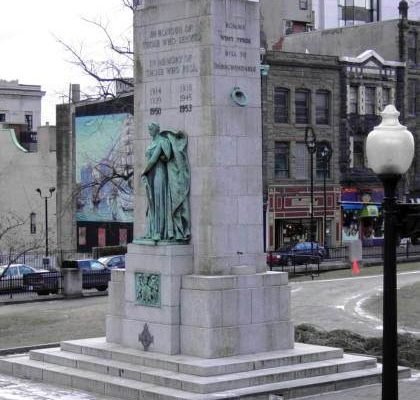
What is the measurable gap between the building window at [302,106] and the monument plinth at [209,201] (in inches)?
1654

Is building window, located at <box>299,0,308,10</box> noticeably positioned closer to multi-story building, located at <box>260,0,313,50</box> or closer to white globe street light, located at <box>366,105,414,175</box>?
multi-story building, located at <box>260,0,313,50</box>

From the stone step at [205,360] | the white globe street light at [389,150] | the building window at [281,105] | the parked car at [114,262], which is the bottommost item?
the stone step at [205,360]

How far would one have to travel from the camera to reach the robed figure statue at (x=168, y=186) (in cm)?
1741

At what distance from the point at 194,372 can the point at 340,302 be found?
1578 centimetres

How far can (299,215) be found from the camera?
198ft

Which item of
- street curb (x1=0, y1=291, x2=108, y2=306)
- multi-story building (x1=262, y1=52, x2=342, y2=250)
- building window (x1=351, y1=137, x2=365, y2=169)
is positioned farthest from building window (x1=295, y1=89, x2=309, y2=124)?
street curb (x1=0, y1=291, x2=108, y2=306)

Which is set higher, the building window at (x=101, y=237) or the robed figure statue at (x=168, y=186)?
the robed figure statue at (x=168, y=186)

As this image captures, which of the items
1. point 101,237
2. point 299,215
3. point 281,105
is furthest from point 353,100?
point 101,237

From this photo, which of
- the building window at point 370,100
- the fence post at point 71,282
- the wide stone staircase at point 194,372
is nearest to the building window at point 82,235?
the building window at point 370,100

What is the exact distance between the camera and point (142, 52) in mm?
18547

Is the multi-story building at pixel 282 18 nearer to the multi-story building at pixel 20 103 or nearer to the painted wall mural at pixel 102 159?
the painted wall mural at pixel 102 159

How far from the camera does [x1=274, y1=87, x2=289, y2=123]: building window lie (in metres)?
58.8

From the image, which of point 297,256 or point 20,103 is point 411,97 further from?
point 20,103

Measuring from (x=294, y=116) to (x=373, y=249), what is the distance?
8.93 metres
